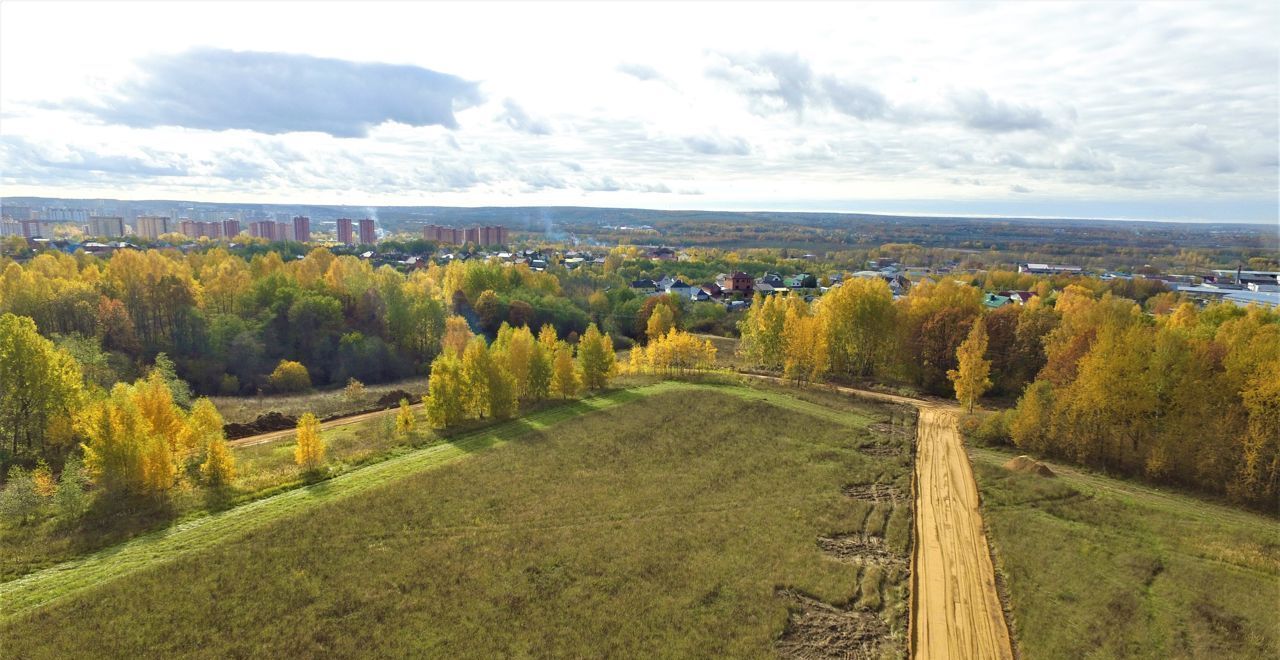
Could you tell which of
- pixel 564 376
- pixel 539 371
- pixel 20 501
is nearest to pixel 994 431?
pixel 564 376

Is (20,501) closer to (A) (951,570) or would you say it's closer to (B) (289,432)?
(B) (289,432)

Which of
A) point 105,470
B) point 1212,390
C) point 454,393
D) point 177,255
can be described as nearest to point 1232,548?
point 1212,390

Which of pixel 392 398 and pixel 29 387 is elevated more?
pixel 29 387

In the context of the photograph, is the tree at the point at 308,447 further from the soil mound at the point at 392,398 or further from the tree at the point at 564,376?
the tree at the point at 564,376

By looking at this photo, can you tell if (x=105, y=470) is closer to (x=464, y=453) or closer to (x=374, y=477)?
(x=374, y=477)

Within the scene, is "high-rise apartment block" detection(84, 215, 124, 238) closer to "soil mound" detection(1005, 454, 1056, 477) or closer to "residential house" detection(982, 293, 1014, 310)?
"residential house" detection(982, 293, 1014, 310)

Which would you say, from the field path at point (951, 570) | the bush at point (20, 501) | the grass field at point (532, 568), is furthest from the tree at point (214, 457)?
the field path at point (951, 570)
